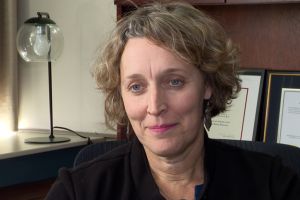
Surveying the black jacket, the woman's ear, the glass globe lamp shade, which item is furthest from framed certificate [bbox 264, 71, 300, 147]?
the glass globe lamp shade

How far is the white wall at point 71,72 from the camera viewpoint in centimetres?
252

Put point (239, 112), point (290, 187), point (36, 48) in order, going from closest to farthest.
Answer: point (290, 187)
point (239, 112)
point (36, 48)

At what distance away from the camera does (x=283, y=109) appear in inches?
78.4

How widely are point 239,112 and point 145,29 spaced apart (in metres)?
1.05

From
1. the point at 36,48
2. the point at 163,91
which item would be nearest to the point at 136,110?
the point at 163,91

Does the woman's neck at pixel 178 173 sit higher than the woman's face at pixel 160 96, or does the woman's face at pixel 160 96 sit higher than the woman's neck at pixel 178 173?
the woman's face at pixel 160 96

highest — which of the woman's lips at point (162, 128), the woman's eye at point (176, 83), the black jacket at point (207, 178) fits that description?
the woman's eye at point (176, 83)

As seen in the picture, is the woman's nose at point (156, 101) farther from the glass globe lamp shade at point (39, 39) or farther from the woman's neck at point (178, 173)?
the glass globe lamp shade at point (39, 39)

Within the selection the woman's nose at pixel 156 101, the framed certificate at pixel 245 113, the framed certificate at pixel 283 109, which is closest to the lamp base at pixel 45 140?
the framed certificate at pixel 245 113

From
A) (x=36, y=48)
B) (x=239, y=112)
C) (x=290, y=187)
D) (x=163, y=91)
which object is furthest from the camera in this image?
(x=36, y=48)

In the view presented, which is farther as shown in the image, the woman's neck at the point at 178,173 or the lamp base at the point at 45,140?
the lamp base at the point at 45,140

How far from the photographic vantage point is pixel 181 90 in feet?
3.68

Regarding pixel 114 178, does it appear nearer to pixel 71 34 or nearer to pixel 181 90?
pixel 181 90

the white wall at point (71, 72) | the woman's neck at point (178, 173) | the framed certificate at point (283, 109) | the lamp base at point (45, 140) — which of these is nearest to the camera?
the woman's neck at point (178, 173)
